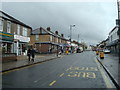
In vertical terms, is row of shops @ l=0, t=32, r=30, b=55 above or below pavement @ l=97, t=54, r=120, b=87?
above

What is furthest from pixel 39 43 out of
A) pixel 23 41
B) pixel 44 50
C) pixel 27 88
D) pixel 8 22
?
pixel 27 88

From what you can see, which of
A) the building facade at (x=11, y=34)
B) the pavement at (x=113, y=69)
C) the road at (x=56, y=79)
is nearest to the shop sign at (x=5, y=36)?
the building facade at (x=11, y=34)

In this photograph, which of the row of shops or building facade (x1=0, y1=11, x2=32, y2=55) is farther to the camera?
building facade (x1=0, y1=11, x2=32, y2=55)

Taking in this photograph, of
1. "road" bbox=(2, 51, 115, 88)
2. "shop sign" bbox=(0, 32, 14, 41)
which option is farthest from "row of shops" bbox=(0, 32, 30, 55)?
"road" bbox=(2, 51, 115, 88)

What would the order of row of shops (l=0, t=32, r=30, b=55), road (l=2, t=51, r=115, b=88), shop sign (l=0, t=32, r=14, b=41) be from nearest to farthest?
1. road (l=2, t=51, r=115, b=88)
2. shop sign (l=0, t=32, r=14, b=41)
3. row of shops (l=0, t=32, r=30, b=55)

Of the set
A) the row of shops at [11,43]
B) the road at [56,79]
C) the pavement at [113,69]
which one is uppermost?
the row of shops at [11,43]

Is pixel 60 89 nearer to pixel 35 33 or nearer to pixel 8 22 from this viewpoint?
pixel 8 22

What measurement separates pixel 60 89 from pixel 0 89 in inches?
101

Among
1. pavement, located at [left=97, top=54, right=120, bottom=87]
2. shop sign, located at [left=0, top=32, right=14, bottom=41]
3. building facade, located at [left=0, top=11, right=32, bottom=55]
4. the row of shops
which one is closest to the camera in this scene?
pavement, located at [left=97, top=54, right=120, bottom=87]

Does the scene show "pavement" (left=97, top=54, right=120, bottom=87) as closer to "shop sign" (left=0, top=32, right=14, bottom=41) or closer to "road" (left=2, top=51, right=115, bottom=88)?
"road" (left=2, top=51, right=115, bottom=88)

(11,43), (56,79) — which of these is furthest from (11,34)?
(56,79)

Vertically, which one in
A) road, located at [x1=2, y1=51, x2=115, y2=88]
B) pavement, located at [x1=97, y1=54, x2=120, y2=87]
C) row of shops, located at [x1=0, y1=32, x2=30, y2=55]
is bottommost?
road, located at [x1=2, y1=51, x2=115, y2=88]

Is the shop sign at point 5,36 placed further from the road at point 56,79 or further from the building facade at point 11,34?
the road at point 56,79

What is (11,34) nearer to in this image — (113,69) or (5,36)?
(5,36)
